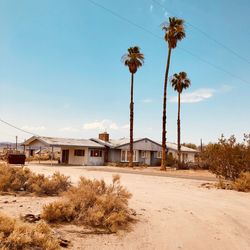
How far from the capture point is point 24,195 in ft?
37.2

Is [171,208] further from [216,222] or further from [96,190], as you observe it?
[96,190]

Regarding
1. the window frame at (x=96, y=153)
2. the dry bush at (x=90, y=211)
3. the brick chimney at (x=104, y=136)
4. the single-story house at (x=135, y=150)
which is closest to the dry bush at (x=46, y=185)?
the dry bush at (x=90, y=211)

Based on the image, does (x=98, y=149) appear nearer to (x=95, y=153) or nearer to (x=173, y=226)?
(x=95, y=153)

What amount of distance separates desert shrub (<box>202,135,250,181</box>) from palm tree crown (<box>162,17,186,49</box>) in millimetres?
19687

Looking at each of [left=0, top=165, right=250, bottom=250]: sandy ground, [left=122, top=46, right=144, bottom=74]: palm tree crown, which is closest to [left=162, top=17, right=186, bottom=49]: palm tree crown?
[left=122, top=46, right=144, bottom=74]: palm tree crown

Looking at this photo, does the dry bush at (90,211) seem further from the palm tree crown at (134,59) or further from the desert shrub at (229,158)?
the palm tree crown at (134,59)

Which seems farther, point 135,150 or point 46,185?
point 135,150

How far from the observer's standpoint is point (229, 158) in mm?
18594

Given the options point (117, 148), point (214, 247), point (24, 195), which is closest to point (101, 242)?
point (214, 247)

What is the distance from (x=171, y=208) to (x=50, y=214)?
14.5 ft

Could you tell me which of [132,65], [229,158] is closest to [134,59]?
[132,65]

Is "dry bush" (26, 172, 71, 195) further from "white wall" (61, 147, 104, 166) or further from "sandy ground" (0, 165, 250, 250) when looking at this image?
"white wall" (61, 147, 104, 166)

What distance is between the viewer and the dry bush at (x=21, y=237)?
4.98 metres

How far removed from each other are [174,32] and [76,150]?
19629 millimetres
